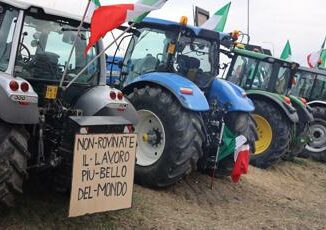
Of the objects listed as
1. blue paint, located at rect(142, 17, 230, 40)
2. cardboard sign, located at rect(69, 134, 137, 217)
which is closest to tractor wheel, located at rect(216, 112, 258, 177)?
blue paint, located at rect(142, 17, 230, 40)

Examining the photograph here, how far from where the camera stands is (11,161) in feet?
14.3

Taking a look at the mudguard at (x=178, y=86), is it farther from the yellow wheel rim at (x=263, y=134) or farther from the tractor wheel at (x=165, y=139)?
the yellow wheel rim at (x=263, y=134)

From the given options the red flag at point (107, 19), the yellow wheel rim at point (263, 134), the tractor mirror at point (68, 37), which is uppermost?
the red flag at point (107, 19)

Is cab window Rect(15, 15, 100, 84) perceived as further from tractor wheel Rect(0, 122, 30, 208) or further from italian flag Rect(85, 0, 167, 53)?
tractor wheel Rect(0, 122, 30, 208)

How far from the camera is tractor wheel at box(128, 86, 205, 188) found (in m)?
6.44

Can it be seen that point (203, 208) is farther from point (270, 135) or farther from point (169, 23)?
point (270, 135)

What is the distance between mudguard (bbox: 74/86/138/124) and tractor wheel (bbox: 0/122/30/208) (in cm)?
89

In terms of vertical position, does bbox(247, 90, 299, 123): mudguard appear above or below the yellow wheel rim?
above

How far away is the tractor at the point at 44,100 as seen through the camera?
4.40 metres

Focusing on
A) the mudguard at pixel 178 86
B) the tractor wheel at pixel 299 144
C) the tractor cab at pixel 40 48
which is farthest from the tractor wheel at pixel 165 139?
the tractor wheel at pixel 299 144

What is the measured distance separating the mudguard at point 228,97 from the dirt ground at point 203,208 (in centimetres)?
109

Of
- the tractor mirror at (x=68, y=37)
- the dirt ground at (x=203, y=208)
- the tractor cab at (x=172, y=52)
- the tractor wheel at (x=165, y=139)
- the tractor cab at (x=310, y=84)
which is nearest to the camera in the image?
the dirt ground at (x=203, y=208)

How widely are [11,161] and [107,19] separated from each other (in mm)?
1546

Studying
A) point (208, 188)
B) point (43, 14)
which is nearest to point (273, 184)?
point (208, 188)
